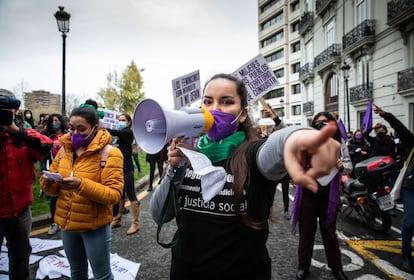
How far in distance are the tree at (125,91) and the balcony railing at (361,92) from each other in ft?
65.6

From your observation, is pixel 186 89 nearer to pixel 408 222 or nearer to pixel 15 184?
pixel 15 184

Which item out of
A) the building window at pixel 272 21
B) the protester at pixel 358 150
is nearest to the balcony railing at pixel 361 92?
the protester at pixel 358 150

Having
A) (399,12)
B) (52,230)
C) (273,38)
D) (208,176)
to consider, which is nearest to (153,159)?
(52,230)

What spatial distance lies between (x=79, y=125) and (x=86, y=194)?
645mm

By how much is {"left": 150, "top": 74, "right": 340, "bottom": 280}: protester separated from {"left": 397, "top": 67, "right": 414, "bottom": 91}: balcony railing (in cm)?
1444

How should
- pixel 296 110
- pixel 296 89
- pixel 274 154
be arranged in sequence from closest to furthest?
pixel 274 154
pixel 296 110
pixel 296 89

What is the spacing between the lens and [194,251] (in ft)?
4.75

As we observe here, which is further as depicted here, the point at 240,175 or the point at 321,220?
the point at 321,220

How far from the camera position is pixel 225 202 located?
4.55ft

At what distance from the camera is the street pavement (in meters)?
3.24

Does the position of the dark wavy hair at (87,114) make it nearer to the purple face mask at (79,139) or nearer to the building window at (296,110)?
the purple face mask at (79,139)

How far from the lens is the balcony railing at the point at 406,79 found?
12.4 metres

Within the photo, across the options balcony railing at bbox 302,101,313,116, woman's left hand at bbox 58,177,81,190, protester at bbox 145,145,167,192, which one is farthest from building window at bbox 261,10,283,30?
woman's left hand at bbox 58,177,81,190

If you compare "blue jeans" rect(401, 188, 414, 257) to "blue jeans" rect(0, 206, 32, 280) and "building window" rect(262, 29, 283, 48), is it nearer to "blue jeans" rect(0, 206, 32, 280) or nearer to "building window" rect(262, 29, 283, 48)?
"blue jeans" rect(0, 206, 32, 280)
